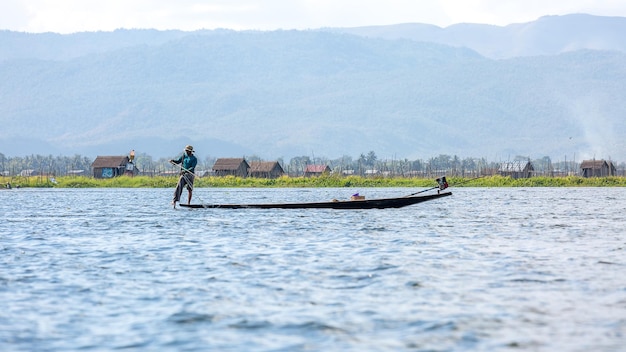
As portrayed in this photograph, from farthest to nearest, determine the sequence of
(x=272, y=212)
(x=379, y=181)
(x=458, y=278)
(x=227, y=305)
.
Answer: (x=379, y=181) → (x=272, y=212) → (x=458, y=278) → (x=227, y=305)

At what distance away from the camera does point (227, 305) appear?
1398cm

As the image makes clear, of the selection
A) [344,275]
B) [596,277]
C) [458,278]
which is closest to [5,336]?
[344,275]

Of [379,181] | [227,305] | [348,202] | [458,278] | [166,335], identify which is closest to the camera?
[166,335]

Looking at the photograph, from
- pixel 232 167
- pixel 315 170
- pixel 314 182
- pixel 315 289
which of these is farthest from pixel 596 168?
pixel 315 289

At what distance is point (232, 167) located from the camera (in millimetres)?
109938

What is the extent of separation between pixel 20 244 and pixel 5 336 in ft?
40.0

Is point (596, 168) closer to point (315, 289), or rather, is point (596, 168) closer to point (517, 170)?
point (517, 170)

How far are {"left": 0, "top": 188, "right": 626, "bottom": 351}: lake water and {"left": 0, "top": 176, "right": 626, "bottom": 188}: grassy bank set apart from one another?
62.6 meters

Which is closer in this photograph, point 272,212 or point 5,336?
point 5,336

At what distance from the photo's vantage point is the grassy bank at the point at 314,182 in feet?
296

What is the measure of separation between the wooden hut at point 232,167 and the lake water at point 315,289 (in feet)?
268

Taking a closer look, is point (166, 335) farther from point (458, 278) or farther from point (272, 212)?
point (272, 212)

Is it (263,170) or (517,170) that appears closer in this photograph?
(517,170)

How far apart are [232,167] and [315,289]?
3745 inches
